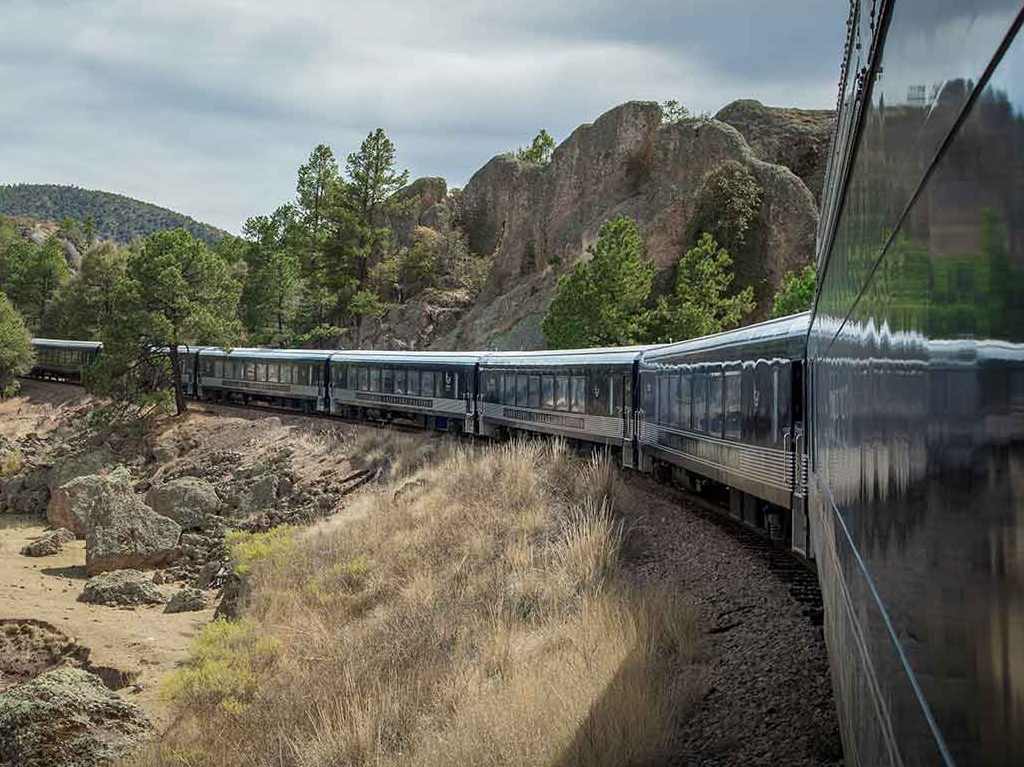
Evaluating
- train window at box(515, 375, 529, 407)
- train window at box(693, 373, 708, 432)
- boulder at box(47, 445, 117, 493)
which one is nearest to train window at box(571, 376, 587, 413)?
train window at box(515, 375, 529, 407)

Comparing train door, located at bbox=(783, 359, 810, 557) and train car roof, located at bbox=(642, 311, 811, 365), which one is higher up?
train car roof, located at bbox=(642, 311, 811, 365)

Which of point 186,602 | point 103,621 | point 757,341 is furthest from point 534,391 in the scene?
point 757,341

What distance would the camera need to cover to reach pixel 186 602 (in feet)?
87.2

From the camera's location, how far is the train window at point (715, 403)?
50.8 ft

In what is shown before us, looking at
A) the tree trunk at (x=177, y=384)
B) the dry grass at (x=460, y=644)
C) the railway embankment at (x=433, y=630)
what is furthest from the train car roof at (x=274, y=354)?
the dry grass at (x=460, y=644)

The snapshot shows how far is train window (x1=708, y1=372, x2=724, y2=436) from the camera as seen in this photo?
15.5 m

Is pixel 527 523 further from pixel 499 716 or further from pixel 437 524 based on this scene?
pixel 499 716

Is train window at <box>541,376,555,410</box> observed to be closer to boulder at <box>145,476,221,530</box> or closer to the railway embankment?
the railway embankment

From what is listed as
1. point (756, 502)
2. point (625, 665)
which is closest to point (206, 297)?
point (756, 502)

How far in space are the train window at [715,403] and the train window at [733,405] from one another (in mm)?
330

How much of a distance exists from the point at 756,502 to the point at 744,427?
165 cm

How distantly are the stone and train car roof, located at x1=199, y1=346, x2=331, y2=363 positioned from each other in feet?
56.2

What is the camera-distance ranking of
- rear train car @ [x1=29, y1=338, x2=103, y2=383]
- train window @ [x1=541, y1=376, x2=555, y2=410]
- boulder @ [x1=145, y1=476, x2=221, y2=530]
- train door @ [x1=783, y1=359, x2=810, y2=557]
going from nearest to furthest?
train door @ [x1=783, y1=359, x2=810, y2=557] < train window @ [x1=541, y1=376, x2=555, y2=410] < boulder @ [x1=145, y1=476, x2=221, y2=530] < rear train car @ [x1=29, y1=338, x2=103, y2=383]

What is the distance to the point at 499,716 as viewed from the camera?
856cm
